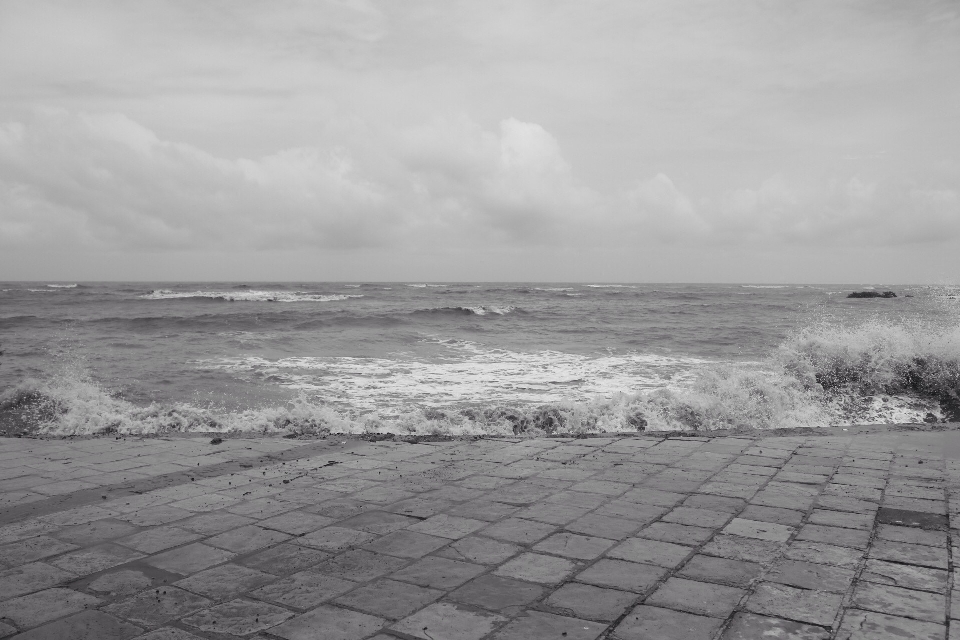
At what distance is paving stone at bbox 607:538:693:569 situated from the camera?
139 inches

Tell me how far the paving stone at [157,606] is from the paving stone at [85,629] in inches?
2.1

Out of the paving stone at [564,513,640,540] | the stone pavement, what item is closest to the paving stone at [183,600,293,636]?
the stone pavement

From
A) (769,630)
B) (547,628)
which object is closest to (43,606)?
(547,628)

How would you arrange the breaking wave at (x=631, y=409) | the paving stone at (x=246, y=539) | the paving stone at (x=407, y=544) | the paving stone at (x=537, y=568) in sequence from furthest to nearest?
the breaking wave at (x=631, y=409)
the paving stone at (x=246, y=539)
the paving stone at (x=407, y=544)
the paving stone at (x=537, y=568)

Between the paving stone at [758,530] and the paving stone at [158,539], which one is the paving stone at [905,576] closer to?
the paving stone at [758,530]

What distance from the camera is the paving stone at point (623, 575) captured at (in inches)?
127

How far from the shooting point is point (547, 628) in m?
2.82

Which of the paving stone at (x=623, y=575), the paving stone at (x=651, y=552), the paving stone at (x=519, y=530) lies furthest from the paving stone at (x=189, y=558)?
the paving stone at (x=651, y=552)

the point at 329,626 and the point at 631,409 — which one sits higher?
the point at 329,626

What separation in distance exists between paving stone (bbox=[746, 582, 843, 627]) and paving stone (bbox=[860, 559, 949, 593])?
1.23 feet

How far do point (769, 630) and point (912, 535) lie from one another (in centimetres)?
175

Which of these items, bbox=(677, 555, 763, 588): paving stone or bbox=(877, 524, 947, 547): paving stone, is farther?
bbox=(877, 524, 947, 547): paving stone

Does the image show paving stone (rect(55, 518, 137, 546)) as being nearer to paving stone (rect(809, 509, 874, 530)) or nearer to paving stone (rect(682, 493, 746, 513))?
paving stone (rect(682, 493, 746, 513))

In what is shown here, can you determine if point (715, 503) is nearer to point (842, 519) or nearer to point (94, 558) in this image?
point (842, 519)
